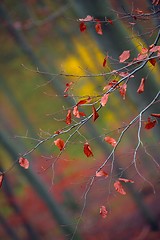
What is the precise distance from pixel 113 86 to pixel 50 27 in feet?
39.5

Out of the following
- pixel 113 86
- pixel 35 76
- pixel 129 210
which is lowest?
pixel 129 210

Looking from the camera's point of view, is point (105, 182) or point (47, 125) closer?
point (105, 182)

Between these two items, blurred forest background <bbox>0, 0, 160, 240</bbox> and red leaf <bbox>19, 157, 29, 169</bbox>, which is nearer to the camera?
red leaf <bbox>19, 157, 29, 169</bbox>

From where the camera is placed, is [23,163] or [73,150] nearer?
[23,163]

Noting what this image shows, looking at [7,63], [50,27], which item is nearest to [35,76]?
[7,63]

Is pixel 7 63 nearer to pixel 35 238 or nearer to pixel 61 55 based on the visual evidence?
pixel 61 55

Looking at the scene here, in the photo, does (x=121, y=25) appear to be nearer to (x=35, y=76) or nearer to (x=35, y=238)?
(x=35, y=238)

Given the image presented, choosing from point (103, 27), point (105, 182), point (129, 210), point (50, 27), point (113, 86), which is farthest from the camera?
point (50, 27)

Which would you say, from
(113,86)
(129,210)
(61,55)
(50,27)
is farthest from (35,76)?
(113,86)

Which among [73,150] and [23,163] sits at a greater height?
[23,163]

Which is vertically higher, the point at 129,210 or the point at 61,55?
the point at 61,55

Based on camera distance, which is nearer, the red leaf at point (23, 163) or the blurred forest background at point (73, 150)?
the red leaf at point (23, 163)

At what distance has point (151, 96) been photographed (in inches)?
214

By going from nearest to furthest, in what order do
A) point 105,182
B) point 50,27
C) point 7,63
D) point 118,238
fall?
point 118,238 < point 105,182 < point 50,27 < point 7,63
